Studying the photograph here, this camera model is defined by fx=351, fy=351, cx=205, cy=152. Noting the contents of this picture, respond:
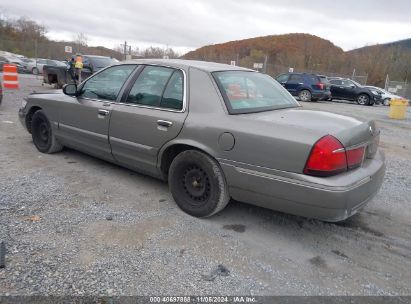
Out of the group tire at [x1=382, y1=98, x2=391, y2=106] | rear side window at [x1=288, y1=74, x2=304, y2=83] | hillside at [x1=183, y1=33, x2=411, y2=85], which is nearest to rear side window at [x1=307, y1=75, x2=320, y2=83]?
rear side window at [x1=288, y1=74, x2=304, y2=83]

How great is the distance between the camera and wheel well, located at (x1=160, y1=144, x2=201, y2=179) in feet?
11.9

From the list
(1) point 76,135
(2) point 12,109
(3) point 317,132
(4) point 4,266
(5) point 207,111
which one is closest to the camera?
(4) point 4,266

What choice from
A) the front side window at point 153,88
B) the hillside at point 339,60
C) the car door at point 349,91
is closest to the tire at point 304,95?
the car door at point 349,91

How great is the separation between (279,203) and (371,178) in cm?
88

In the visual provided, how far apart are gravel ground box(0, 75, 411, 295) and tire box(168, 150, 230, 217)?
0.15 m

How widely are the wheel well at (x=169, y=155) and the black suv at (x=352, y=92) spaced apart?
69.6ft

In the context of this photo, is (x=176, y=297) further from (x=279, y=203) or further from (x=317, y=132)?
(x=317, y=132)

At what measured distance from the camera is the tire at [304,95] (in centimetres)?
1959

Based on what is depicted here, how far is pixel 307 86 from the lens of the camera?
19.5 meters

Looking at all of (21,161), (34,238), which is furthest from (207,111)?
(21,161)

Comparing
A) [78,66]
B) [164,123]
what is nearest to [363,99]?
[78,66]

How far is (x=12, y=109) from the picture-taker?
9.23 m

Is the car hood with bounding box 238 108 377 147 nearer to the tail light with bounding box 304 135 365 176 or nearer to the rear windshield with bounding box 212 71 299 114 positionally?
the tail light with bounding box 304 135 365 176

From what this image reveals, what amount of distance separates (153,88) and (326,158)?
2.08 m
